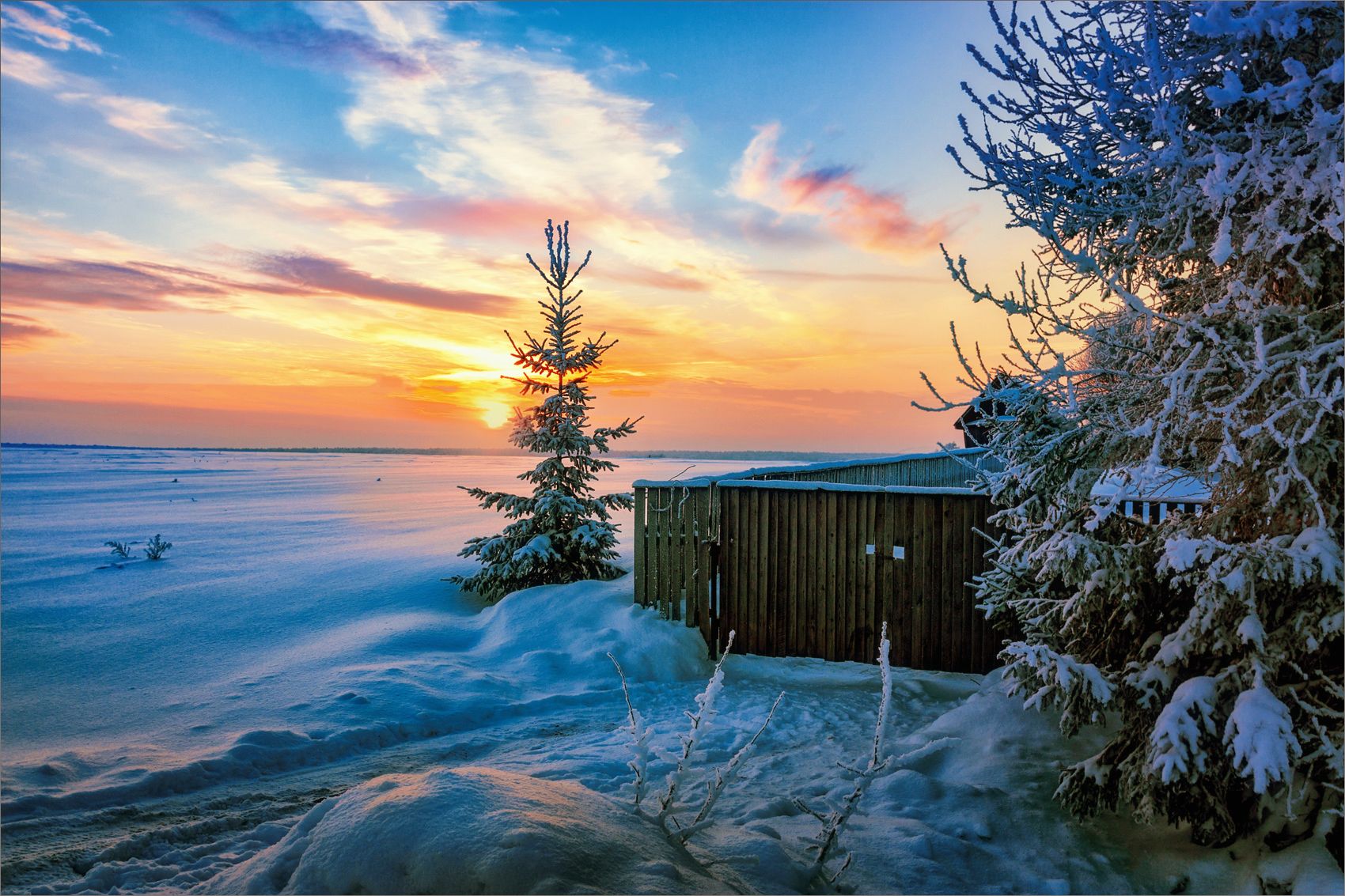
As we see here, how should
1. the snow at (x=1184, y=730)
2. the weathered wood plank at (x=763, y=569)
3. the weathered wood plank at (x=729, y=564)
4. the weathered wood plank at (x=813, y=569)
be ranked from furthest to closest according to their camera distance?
the weathered wood plank at (x=729, y=564)
the weathered wood plank at (x=763, y=569)
the weathered wood plank at (x=813, y=569)
the snow at (x=1184, y=730)

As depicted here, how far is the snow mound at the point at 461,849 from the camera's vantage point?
2535 millimetres

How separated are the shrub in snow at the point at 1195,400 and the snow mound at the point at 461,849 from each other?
2.39 meters

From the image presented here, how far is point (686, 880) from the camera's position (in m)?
2.79

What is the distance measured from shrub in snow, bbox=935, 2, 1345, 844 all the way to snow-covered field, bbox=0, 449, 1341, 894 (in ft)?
2.12

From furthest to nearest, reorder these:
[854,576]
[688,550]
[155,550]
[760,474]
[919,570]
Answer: [155,550]
[760,474]
[688,550]
[854,576]
[919,570]

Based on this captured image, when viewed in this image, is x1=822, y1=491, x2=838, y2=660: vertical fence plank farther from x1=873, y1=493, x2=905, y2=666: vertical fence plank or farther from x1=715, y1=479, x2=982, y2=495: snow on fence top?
x1=873, y1=493, x2=905, y2=666: vertical fence plank

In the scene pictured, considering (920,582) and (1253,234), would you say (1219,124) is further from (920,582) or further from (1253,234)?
(920,582)

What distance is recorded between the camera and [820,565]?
24.1 feet

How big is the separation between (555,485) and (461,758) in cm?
563

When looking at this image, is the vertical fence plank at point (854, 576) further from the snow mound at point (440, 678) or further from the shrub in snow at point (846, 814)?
the shrub in snow at point (846, 814)

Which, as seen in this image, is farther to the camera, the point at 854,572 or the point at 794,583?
the point at 794,583

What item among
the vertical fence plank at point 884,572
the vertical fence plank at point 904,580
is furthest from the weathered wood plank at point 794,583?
the vertical fence plank at point 904,580

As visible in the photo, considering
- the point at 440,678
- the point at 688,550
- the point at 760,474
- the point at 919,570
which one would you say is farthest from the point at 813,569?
the point at 440,678

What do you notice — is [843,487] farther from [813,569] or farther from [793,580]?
[793,580]
